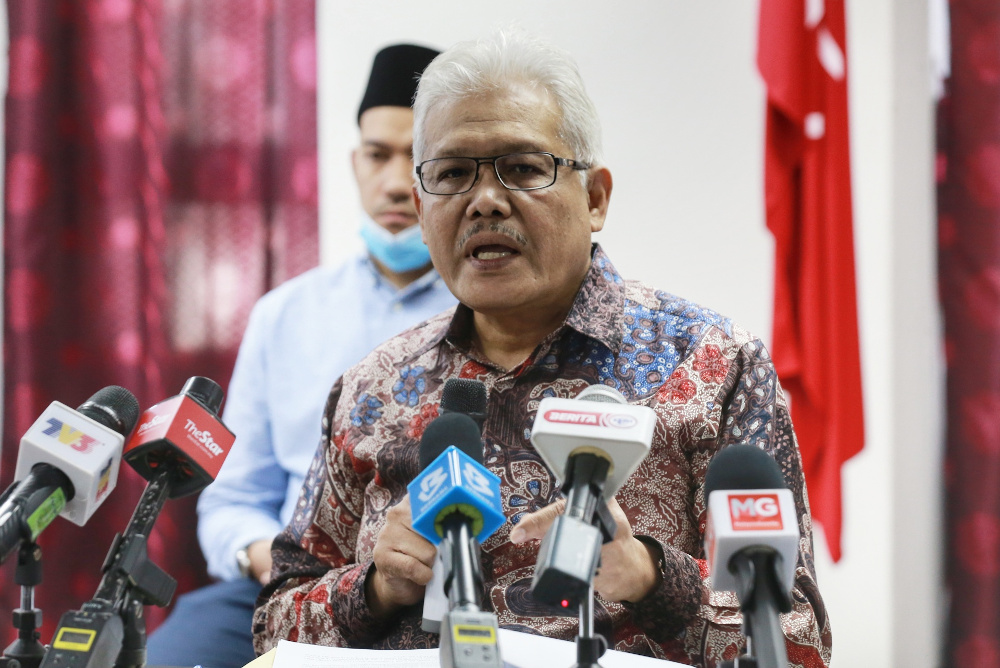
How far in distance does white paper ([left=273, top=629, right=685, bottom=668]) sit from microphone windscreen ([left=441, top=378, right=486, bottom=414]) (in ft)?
0.86

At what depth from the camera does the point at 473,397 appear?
103 cm

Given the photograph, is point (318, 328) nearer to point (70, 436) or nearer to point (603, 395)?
point (70, 436)

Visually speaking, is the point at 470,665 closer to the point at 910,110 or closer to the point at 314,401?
the point at 314,401

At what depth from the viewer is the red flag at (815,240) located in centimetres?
232

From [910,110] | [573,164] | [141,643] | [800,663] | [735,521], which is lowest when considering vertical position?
[800,663]

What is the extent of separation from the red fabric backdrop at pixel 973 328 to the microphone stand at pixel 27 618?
7.68ft

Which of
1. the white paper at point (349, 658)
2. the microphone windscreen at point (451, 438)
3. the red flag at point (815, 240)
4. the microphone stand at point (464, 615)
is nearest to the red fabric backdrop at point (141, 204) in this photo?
the red flag at point (815, 240)

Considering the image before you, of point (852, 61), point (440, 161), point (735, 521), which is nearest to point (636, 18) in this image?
point (852, 61)

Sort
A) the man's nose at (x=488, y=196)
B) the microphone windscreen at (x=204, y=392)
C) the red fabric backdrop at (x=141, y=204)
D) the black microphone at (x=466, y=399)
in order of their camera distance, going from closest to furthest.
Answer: the microphone windscreen at (x=204, y=392), the black microphone at (x=466, y=399), the man's nose at (x=488, y=196), the red fabric backdrop at (x=141, y=204)

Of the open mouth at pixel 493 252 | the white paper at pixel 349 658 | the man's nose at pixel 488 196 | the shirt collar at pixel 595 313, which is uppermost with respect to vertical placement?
the man's nose at pixel 488 196

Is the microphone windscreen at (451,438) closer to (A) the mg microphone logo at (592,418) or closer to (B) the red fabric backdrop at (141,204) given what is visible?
(A) the mg microphone logo at (592,418)

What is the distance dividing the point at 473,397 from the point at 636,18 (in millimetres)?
1979

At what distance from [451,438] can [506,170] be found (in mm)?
622

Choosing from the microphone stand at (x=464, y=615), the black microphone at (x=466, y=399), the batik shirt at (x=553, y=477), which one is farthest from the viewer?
the batik shirt at (x=553, y=477)
